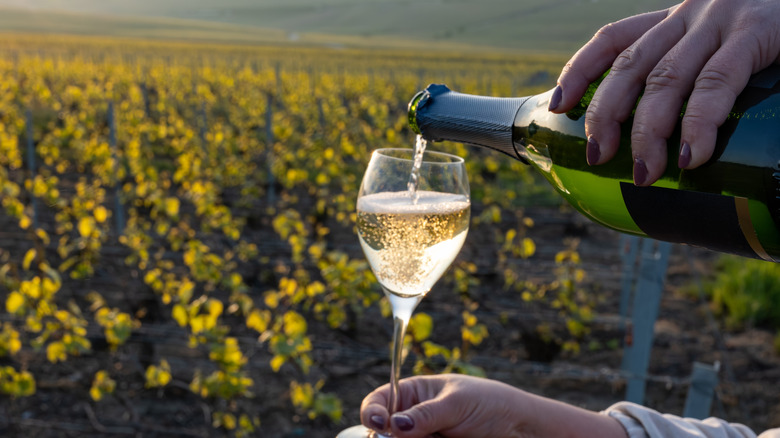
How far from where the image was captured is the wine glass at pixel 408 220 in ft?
3.73

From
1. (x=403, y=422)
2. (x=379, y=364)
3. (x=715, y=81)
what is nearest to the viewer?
(x=715, y=81)

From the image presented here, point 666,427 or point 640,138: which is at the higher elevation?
point 640,138

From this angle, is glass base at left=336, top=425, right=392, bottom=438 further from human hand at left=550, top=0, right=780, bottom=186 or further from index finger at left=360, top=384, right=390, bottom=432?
human hand at left=550, top=0, right=780, bottom=186

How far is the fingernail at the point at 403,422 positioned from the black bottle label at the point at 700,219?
0.47 m

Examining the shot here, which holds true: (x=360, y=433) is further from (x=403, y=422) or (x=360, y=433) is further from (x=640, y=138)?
(x=640, y=138)

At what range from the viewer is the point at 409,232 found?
3.74 feet

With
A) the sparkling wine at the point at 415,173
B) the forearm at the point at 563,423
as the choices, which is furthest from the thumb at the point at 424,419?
the sparkling wine at the point at 415,173

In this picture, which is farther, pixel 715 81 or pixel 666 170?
pixel 666 170

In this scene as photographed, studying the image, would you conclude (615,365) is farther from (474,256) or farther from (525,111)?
(525,111)

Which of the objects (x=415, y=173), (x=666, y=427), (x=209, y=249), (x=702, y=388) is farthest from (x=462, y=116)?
(x=209, y=249)

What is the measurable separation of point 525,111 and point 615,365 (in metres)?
3.68

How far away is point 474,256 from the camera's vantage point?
5.88 meters

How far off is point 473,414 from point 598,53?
63cm

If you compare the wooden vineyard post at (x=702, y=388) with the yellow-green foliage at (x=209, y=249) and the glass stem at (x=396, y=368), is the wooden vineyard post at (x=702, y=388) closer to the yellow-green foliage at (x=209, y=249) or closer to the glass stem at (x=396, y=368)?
the yellow-green foliage at (x=209, y=249)
